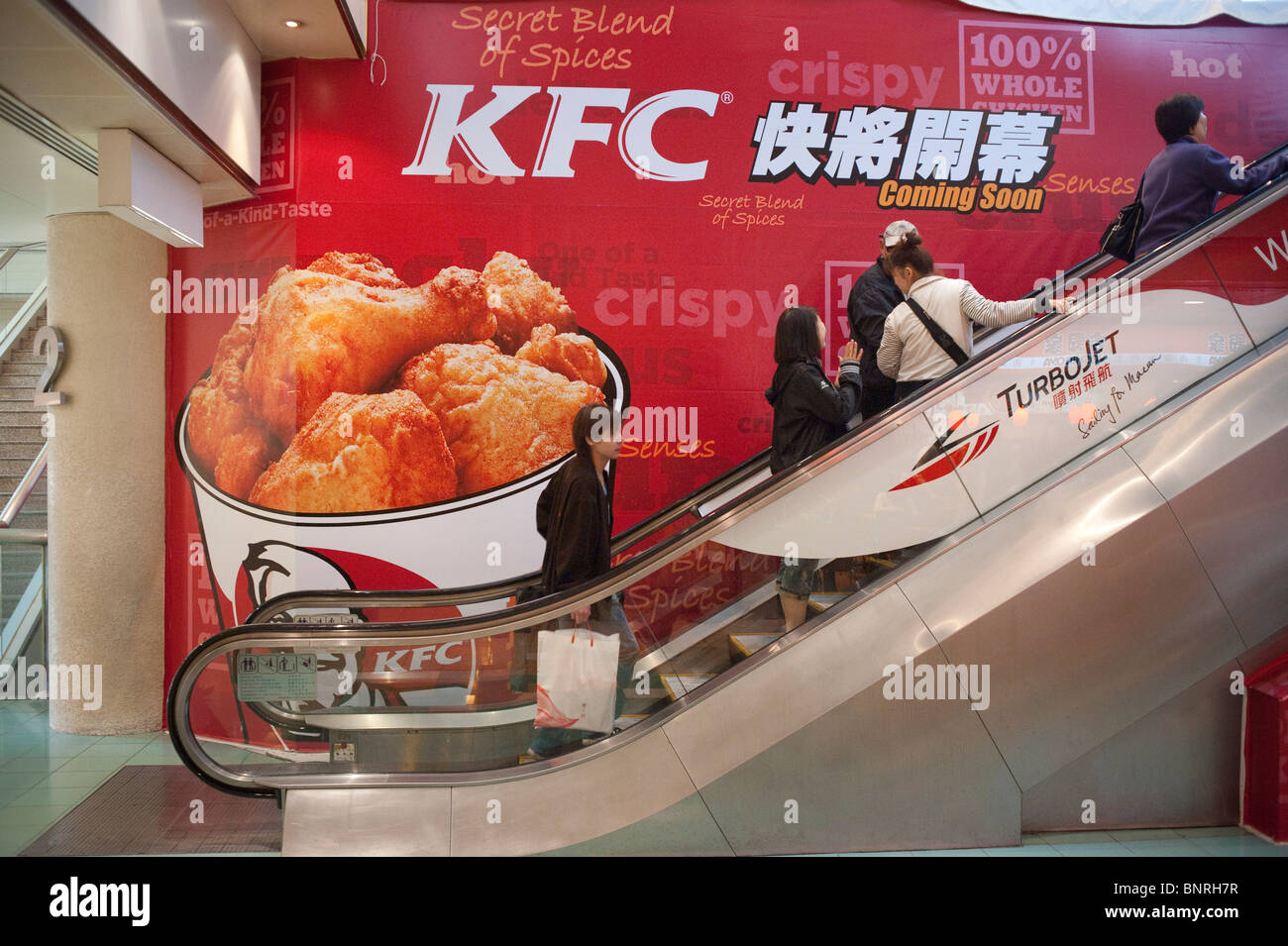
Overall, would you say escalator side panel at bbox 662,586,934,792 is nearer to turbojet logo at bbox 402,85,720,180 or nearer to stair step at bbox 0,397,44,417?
turbojet logo at bbox 402,85,720,180

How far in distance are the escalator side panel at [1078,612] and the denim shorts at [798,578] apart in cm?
37

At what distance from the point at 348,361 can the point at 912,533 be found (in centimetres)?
314

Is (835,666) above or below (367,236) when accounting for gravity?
below

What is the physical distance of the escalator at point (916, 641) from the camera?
320 cm

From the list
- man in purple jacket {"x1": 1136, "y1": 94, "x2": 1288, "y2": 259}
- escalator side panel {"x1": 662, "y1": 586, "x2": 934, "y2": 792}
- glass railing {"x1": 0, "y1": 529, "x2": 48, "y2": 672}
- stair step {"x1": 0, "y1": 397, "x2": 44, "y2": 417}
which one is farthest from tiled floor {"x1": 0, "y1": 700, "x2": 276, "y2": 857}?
man in purple jacket {"x1": 1136, "y1": 94, "x2": 1288, "y2": 259}

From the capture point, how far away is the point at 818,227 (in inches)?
198

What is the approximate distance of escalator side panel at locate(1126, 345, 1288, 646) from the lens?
331 cm

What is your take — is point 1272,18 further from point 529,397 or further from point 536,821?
point 536,821

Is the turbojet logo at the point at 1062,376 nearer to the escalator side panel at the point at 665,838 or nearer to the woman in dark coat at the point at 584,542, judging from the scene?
the woman in dark coat at the point at 584,542

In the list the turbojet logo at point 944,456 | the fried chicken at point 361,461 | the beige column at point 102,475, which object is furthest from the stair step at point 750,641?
the beige column at point 102,475
